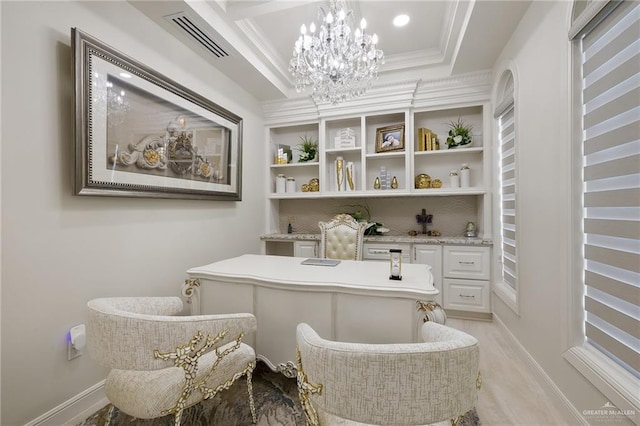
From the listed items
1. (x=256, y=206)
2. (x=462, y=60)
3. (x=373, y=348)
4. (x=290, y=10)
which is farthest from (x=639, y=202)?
(x=256, y=206)

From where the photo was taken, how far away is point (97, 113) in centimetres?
163

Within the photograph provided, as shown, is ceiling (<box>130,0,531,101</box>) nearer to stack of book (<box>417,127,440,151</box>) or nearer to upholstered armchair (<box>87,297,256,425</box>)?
stack of book (<box>417,127,440,151</box>)

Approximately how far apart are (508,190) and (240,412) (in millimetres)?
2791

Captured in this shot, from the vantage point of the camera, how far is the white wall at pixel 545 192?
1.51 m

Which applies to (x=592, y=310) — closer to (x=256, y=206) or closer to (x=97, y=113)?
(x=97, y=113)

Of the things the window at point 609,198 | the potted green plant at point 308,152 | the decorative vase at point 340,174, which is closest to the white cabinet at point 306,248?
the decorative vase at point 340,174

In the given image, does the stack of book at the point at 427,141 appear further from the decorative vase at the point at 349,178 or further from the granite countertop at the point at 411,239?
the granite countertop at the point at 411,239

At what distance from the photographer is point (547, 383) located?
1694mm

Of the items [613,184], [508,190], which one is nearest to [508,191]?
[508,190]

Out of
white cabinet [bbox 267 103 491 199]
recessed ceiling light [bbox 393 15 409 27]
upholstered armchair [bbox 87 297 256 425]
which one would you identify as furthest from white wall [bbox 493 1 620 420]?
upholstered armchair [bbox 87 297 256 425]

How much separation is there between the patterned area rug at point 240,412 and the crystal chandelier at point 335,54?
7.20 feet

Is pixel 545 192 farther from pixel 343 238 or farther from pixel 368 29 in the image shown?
pixel 368 29

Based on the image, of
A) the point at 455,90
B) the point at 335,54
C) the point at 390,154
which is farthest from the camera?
the point at 390,154

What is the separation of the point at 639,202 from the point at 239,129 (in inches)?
121
